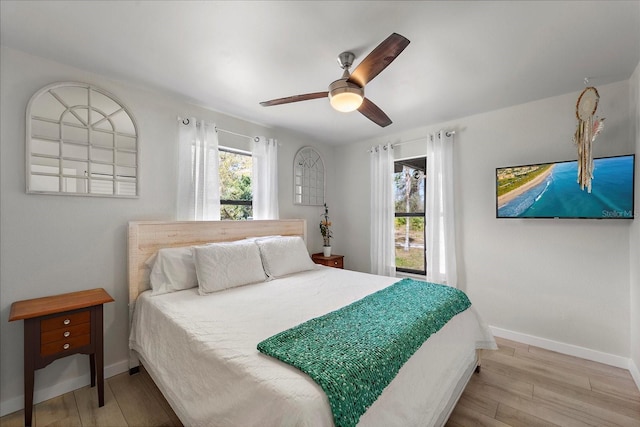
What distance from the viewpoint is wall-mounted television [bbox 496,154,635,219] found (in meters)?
2.27

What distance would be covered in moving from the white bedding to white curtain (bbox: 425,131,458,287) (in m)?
1.12

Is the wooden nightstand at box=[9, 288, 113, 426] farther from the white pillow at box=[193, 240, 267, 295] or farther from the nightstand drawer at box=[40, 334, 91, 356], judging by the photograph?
the white pillow at box=[193, 240, 267, 295]

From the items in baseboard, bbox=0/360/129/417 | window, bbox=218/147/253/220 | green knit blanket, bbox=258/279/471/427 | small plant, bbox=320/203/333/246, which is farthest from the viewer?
small plant, bbox=320/203/333/246

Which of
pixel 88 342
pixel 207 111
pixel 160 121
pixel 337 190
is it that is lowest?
pixel 88 342

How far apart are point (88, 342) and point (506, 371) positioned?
3352 millimetres

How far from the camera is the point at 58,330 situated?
1.80m

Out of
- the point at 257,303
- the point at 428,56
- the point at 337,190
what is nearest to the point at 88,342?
the point at 257,303

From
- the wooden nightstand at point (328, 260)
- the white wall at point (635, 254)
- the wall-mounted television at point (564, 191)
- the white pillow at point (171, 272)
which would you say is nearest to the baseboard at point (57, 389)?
the white pillow at point (171, 272)

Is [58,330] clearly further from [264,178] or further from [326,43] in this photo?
[326,43]

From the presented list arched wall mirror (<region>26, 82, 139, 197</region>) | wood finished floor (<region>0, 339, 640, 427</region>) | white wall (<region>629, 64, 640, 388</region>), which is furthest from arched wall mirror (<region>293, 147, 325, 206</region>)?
white wall (<region>629, 64, 640, 388</region>)

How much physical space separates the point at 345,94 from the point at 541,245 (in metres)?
2.63

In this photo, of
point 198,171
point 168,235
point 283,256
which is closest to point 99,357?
point 168,235

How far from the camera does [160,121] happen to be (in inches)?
103

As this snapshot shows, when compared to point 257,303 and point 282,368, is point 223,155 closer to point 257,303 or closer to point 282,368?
point 257,303
